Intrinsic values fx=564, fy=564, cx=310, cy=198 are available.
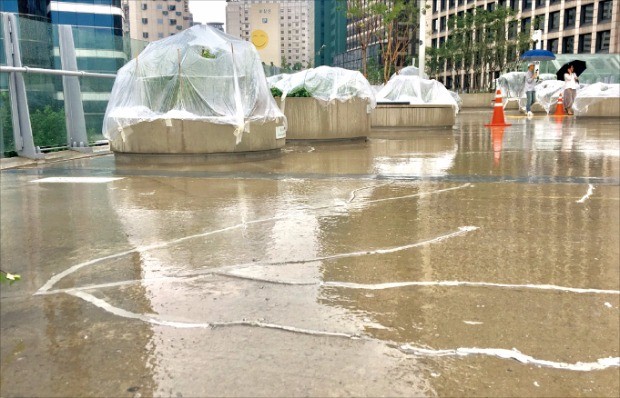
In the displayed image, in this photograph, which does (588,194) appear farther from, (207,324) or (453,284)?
(207,324)

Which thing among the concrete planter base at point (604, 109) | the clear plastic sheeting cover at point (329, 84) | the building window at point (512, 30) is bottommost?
the concrete planter base at point (604, 109)

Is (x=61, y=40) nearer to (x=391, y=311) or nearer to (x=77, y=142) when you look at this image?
(x=77, y=142)

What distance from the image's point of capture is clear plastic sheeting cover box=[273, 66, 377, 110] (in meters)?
11.7

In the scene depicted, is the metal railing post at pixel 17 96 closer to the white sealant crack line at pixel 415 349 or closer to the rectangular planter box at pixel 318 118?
the rectangular planter box at pixel 318 118

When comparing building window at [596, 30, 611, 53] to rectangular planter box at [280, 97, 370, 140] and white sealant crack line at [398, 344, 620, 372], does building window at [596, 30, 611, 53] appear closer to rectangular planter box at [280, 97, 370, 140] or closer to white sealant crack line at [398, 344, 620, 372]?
rectangular planter box at [280, 97, 370, 140]

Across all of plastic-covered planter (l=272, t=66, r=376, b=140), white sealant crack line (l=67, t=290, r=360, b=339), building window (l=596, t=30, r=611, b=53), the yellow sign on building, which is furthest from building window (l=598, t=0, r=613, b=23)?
white sealant crack line (l=67, t=290, r=360, b=339)

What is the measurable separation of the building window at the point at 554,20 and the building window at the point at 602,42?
6.31 m

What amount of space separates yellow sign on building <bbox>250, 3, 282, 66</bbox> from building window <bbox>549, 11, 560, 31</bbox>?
56494 millimetres

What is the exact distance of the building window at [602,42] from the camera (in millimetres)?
61688

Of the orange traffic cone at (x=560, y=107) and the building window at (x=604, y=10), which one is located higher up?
the building window at (x=604, y=10)

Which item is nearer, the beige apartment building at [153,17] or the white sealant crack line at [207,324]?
the white sealant crack line at [207,324]

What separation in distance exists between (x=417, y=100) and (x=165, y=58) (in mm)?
10291

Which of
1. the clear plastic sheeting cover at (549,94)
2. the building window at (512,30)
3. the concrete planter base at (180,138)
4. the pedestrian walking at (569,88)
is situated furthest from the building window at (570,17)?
the concrete planter base at (180,138)

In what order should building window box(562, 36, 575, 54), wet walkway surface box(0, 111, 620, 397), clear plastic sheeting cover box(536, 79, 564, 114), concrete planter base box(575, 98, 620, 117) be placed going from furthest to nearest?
building window box(562, 36, 575, 54) → clear plastic sheeting cover box(536, 79, 564, 114) → concrete planter base box(575, 98, 620, 117) → wet walkway surface box(0, 111, 620, 397)
